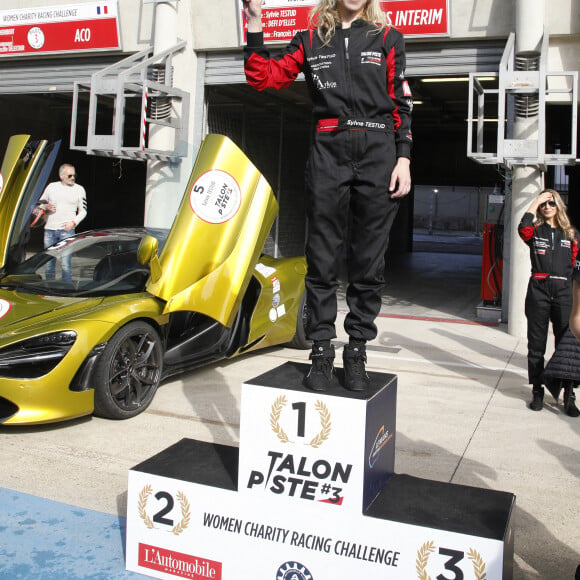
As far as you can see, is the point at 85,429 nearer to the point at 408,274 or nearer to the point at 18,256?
the point at 18,256

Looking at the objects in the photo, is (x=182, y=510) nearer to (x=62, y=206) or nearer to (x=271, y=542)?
(x=271, y=542)

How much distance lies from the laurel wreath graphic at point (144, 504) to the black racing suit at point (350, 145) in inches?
37.0

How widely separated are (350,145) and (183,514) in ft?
5.32

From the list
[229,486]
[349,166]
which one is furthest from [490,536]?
[349,166]

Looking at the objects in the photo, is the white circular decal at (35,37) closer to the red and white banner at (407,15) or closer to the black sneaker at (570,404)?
the red and white banner at (407,15)

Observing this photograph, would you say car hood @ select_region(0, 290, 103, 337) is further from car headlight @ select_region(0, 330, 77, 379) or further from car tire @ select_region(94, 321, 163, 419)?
car tire @ select_region(94, 321, 163, 419)

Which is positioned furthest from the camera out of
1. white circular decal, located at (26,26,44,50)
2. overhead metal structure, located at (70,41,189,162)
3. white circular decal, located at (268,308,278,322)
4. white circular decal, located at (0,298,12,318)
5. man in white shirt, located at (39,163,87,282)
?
white circular decal, located at (26,26,44,50)

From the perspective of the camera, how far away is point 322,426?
8.21ft

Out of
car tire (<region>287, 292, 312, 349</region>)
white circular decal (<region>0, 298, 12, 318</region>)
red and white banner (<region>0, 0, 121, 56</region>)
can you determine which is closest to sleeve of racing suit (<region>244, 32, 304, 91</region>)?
white circular decal (<region>0, 298, 12, 318</region>)

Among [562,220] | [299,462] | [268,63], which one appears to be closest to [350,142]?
[268,63]

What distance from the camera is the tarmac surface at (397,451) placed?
9.43 ft

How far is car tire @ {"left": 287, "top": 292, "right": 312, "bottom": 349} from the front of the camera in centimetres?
666

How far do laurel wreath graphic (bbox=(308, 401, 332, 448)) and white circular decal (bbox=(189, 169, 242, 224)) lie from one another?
2463mm

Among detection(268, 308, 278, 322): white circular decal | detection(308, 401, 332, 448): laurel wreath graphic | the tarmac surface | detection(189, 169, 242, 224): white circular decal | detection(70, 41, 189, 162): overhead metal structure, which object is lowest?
the tarmac surface
